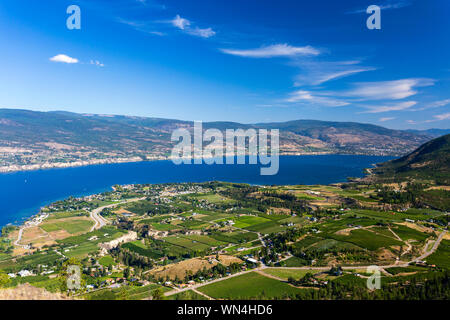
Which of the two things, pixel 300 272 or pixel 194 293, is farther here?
pixel 300 272

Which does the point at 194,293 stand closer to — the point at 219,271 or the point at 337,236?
the point at 219,271

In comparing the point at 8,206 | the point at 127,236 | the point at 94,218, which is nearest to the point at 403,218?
the point at 127,236

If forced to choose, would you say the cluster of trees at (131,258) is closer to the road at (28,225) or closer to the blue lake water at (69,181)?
the road at (28,225)

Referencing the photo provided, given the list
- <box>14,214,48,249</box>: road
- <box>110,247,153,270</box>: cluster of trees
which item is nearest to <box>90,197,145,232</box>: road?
<box>14,214,48,249</box>: road

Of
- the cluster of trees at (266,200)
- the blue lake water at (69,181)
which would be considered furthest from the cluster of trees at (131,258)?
the cluster of trees at (266,200)

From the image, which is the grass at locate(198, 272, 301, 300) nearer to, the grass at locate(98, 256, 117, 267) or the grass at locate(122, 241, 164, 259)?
the grass at locate(122, 241, 164, 259)

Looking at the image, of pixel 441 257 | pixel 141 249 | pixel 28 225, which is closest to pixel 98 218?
pixel 28 225

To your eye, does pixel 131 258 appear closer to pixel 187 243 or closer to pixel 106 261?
pixel 106 261
